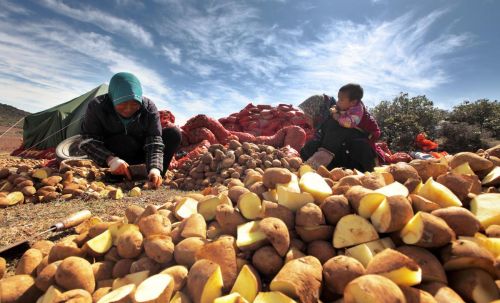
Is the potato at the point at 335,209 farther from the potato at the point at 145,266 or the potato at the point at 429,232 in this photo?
the potato at the point at 145,266

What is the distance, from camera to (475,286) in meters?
1.03

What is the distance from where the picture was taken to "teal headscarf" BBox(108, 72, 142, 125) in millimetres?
3553

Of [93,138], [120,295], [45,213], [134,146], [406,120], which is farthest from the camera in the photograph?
[406,120]

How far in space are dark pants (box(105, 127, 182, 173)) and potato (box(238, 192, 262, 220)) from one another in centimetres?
300

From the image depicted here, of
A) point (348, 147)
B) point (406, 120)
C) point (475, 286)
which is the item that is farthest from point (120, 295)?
point (406, 120)

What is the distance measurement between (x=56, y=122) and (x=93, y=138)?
557 cm

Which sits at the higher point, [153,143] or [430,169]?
[153,143]

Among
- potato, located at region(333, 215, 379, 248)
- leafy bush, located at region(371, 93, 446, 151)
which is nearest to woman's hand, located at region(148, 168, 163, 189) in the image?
potato, located at region(333, 215, 379, 248)

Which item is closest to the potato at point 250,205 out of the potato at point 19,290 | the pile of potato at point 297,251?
the pile of potato at point 297,251

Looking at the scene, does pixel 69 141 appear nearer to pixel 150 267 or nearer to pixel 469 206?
pixel 150 267

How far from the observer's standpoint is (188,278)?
1170 millimetres

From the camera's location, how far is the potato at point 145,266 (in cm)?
132

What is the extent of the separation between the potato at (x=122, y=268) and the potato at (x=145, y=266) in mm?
52

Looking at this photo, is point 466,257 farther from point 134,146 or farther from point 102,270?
point 134,146
